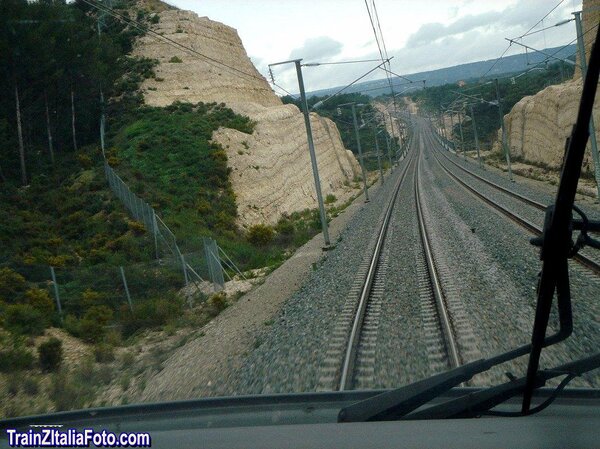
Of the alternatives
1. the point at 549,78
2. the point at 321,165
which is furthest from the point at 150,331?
the point at 549,78

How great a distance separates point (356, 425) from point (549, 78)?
9371 cm

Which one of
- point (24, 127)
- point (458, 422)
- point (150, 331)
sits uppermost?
point (24, 127)

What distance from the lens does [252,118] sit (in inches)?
1969

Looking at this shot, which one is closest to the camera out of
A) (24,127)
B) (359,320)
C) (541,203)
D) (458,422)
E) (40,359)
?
(458,422)

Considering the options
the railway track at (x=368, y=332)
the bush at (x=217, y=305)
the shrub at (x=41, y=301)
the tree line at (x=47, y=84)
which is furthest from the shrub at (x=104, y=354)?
the tree line at (x=47, y=84)

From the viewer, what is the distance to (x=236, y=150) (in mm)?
43125

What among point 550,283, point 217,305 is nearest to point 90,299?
Result: point 217,305

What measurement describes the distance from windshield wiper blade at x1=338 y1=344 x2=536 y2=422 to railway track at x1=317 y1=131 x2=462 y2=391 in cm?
466

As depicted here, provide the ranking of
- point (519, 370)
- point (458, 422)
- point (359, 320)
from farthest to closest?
point (359, 320)
point (519, 370)
point (458, 422)

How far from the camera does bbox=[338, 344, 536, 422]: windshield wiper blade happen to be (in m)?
3.15

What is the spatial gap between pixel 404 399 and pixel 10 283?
1727 cm

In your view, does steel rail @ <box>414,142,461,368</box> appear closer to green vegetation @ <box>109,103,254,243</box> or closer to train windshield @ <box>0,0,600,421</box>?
train windshield @ <box>0,0,600,421</box>

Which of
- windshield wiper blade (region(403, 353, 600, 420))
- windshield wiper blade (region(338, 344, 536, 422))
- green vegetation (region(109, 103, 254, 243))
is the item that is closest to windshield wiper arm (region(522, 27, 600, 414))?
windshield wiper blade (region(403, 353, 600, 420))

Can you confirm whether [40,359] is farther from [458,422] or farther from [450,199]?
[450,199]
